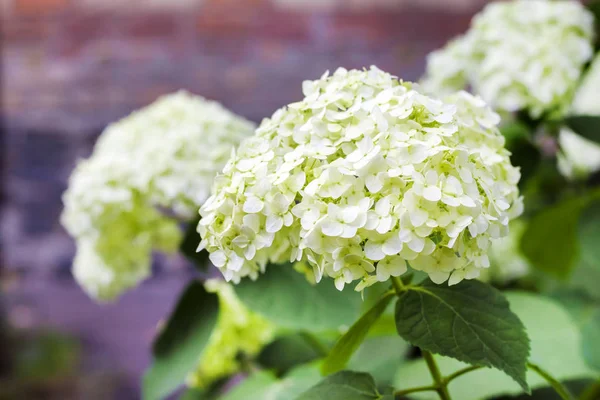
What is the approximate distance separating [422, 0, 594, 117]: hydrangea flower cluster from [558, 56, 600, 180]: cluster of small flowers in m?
0.16

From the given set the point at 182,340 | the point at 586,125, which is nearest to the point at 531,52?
the point at 586,125

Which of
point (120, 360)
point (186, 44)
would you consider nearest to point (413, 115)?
point (186, 44)

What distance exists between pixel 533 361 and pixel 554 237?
22 cm

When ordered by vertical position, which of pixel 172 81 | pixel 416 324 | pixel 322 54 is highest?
pixel 416 324

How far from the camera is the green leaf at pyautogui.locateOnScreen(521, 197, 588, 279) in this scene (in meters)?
0.68

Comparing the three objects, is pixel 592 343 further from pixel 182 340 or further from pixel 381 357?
pixel 182 340

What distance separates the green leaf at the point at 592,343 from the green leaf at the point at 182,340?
12.3 inches

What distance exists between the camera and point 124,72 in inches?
62.1

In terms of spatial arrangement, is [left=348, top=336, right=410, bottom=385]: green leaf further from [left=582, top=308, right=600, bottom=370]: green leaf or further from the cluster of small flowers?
the cluster of small flowers

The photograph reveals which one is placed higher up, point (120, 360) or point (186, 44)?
point (186, 44)

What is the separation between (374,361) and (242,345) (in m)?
0.19

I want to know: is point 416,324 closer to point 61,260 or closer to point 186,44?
point 186,44

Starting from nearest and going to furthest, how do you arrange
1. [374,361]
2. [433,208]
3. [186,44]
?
[433,208] → [374,361] → [186,44]

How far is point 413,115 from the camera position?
333 mm
